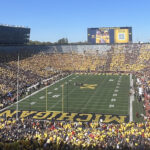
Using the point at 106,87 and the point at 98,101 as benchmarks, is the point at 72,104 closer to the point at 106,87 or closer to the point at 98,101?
the point at 98,101

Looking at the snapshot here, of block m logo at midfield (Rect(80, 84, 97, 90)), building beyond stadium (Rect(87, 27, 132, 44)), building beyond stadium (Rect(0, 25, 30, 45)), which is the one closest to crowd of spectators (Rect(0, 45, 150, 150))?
building beyond stadium (Rect(87, 27, 132, 44))

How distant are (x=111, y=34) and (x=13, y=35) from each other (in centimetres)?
2590

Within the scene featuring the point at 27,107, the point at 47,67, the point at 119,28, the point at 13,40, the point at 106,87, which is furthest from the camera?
the point at 119,28

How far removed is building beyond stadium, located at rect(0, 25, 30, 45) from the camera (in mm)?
56000

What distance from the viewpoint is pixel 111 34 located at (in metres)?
65.5

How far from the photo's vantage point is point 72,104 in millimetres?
27594

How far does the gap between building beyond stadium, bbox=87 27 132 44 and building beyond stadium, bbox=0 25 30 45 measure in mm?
17506

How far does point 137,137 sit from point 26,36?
183ft

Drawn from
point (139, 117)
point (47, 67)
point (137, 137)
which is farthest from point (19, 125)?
point (47, 67)

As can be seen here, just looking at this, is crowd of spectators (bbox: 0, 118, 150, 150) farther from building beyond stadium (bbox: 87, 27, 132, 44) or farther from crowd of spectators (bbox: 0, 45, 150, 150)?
building beyond stadium (bbox: 87, 27, 132, 44)

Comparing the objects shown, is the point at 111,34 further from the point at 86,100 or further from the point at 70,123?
the point at 70,123

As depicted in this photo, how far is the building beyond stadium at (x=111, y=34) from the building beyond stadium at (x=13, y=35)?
17.5 m

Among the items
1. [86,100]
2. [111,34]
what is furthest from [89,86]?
[111,34]

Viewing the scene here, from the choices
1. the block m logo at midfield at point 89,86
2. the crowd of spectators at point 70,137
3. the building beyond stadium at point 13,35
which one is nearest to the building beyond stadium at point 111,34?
the building beyond stadium at point 13,35
